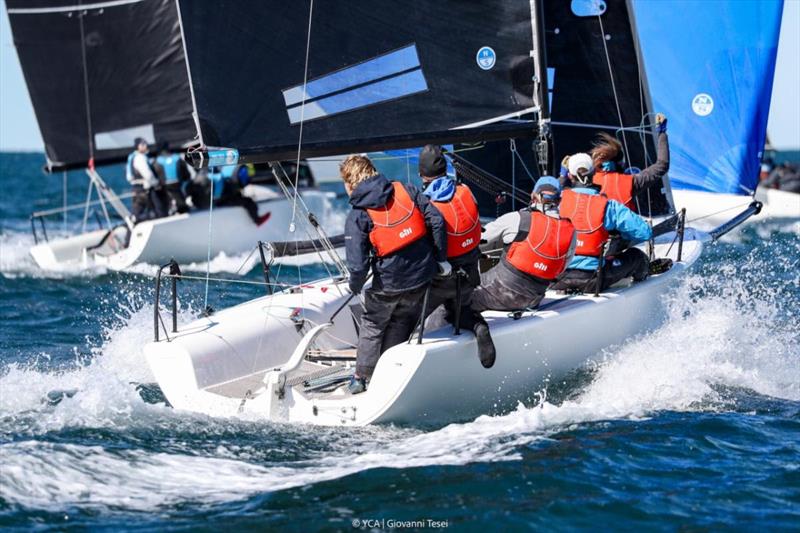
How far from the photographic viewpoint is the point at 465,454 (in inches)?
190

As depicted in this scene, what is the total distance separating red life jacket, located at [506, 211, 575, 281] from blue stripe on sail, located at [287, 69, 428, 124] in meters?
1.24

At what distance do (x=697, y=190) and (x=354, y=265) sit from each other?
209 inches

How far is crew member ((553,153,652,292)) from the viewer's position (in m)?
6.16

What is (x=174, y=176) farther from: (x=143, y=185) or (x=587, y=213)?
(x=587, y=213)

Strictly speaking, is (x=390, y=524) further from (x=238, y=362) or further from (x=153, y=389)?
(x=153, y=389)

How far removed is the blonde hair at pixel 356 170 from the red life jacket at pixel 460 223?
15.9 inches

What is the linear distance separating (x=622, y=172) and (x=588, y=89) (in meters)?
0.95

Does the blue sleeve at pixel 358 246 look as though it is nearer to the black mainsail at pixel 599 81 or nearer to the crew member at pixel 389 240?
the crew member at pixel 389 240

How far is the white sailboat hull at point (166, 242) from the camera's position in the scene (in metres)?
12.5

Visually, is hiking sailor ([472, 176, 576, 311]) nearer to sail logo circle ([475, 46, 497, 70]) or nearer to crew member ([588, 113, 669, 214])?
sail logo circle ([475, 46, 497, 70])

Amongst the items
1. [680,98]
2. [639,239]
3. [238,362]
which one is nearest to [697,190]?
[680,98]

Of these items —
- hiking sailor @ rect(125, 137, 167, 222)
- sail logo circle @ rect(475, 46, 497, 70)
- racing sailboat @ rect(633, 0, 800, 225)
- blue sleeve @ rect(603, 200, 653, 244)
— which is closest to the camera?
blue sleeve @ rect(603, 200, 653, 244)

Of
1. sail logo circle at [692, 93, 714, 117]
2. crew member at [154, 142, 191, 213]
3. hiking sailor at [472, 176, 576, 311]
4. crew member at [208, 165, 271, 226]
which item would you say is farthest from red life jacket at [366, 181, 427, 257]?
crew member at [208, 165, 271, 226]

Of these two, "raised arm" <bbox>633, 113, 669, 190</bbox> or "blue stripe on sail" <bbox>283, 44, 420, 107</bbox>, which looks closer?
"blue stripe on sail" <bbox>283, 44, 420, 107</bbox>
